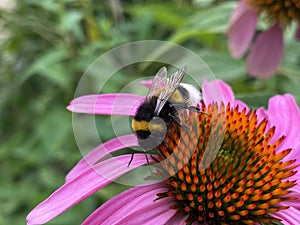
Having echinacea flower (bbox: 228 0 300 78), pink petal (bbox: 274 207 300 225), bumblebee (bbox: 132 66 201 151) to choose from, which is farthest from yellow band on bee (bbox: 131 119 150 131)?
echinacea flower (bbox: 228 0 300 78)

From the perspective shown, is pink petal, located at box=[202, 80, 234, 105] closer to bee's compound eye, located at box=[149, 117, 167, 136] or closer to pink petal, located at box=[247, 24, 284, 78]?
bee's compound eye, located at box=[149, 117, 167, 136]

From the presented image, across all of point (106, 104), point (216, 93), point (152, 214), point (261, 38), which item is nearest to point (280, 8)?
point (261, 38)

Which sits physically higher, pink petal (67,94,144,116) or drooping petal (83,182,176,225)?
pink petal (67,94,144,116)

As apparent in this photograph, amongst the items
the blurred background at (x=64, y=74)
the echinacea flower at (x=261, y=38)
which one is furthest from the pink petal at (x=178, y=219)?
the echinacea flower at (x=261, y=38)


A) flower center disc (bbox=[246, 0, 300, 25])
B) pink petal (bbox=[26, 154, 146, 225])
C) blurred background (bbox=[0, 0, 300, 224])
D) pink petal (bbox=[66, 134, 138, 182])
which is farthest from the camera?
blurred background (bbox=[0, 0, 300, 224])

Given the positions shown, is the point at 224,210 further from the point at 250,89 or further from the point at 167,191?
the point at 250,89

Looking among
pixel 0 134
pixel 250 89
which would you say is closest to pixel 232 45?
pixel 250 89
